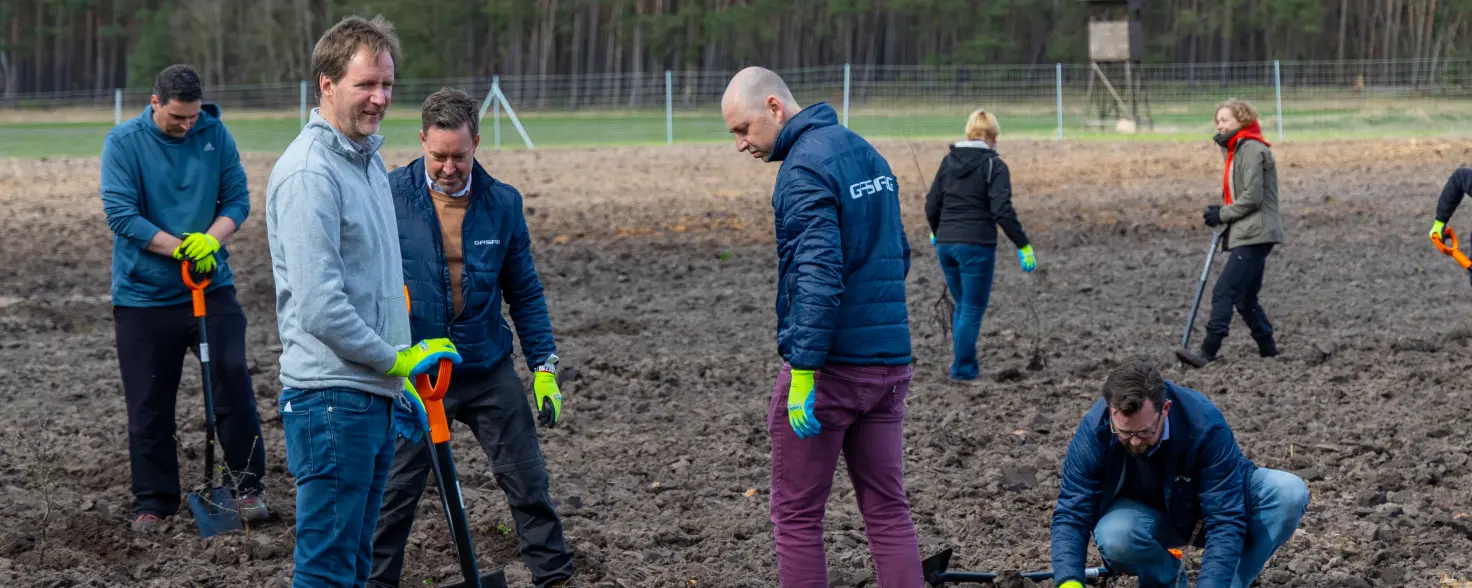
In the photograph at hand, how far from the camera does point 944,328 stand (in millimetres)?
A: 9234

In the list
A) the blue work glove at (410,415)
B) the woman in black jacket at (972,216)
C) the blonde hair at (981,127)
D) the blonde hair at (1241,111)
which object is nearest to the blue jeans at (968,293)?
the woman in black jacket at (972,216)

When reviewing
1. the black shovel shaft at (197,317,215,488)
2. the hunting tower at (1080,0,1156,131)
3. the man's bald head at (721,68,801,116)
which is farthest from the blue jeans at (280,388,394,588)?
the hunting tower at (1080,0,1156,131)

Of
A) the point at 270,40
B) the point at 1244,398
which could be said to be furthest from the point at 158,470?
the point at 270,40

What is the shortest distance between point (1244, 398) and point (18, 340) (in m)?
8.07

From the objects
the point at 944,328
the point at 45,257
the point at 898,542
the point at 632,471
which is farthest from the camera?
the point at 45,257

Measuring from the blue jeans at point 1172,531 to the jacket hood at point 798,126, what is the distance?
159 centimetres

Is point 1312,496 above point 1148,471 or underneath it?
underneath

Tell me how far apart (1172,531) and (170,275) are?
394cm

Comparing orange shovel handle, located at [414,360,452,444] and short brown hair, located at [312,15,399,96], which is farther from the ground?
short brown hair, located at [312,15,399,96]

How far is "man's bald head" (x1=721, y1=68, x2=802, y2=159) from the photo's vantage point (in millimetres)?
4293

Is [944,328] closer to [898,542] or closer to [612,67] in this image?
[898,542]

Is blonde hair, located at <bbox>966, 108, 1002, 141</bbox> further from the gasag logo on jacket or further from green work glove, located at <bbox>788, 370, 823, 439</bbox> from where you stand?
green work glove, located at <bbox>788, 370, 823, 439</bbox>

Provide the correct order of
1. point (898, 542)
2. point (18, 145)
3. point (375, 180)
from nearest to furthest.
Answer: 1. point (375, 180)
2. point (898, 542)
3. point (18, 145)

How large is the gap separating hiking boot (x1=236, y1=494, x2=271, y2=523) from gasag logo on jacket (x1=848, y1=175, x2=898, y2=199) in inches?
120
